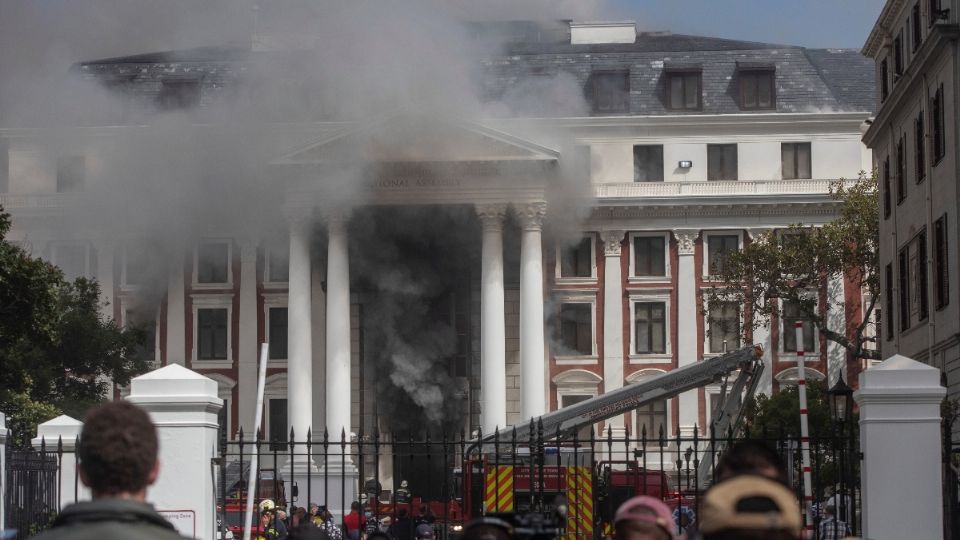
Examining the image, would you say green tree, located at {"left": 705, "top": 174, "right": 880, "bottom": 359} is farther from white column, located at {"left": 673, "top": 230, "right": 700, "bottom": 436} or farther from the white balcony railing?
white column, located at {"left": 673, "top": 230, "right": 700, "bottom": 436}

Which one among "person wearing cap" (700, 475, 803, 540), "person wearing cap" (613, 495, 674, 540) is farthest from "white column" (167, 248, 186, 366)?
"person wearing cap" (700, 475, 803, 540)

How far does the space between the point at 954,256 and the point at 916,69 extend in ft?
16.8

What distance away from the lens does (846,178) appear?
205ft

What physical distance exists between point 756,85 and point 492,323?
13157mm

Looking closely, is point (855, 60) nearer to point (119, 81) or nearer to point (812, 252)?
A: point (812, 252)

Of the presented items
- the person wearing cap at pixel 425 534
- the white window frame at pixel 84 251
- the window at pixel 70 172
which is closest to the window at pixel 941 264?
the person wearing cap at pixel 425 534

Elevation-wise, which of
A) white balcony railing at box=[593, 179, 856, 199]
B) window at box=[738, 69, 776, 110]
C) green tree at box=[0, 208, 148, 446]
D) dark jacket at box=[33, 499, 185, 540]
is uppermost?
window at box=[738, 69, 776, 110]

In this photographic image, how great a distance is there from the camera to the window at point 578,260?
65625 millimetres

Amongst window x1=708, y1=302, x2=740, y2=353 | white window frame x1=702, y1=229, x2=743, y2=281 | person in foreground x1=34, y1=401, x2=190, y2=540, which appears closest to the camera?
Result: person in foreground x1=34, y1=401, x2=190, y2=540

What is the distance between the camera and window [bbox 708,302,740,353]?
59.2 m

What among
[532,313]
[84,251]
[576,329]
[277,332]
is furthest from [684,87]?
[84,251]

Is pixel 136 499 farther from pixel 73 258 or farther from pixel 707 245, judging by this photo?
pixel 73 258

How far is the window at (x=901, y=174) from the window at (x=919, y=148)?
1.71 metres

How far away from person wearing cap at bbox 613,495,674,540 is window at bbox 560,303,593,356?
5834 cm
